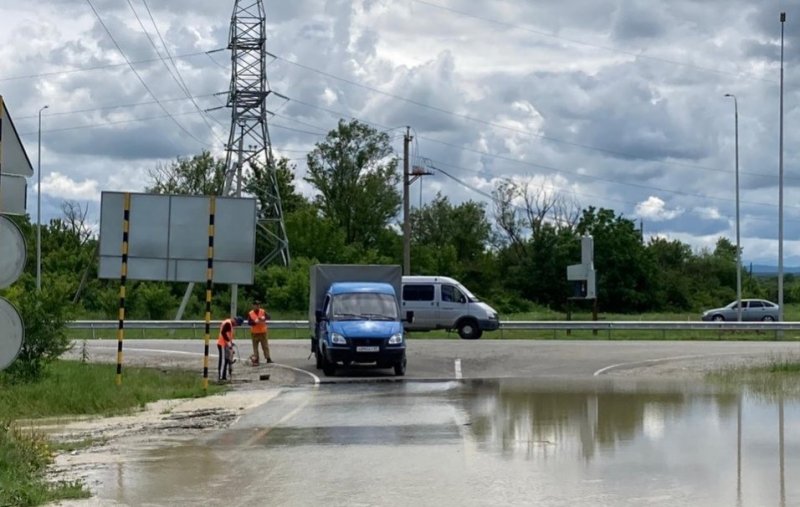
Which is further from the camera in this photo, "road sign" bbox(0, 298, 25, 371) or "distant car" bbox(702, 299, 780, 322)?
"distant car" bbox(702, 299, 780, 322)

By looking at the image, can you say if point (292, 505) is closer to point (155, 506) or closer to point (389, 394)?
point (155, 506)

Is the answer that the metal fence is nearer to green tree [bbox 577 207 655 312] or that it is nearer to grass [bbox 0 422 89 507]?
green tree [bbox 577 207 655 312]

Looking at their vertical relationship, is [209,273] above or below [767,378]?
above

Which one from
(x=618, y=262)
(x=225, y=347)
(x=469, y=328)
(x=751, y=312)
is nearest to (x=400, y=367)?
(x=225, y=347)

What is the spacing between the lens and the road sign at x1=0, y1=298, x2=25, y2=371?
30.7ft

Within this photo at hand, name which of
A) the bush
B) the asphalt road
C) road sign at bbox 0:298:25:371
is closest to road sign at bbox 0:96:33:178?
road sign at bbox 0:298:25:371

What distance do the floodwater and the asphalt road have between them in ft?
22.7

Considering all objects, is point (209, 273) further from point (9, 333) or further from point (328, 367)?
point (9, 333)

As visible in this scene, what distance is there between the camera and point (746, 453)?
12.2m

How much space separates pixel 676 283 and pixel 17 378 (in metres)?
64.8

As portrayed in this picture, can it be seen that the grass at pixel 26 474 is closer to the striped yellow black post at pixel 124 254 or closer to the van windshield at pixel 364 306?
the striped yellow black post at pixel 124 254

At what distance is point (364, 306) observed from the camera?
26.3m

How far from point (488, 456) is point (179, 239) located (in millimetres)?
12381

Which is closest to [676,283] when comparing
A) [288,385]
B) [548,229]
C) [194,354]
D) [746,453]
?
[548,229]
